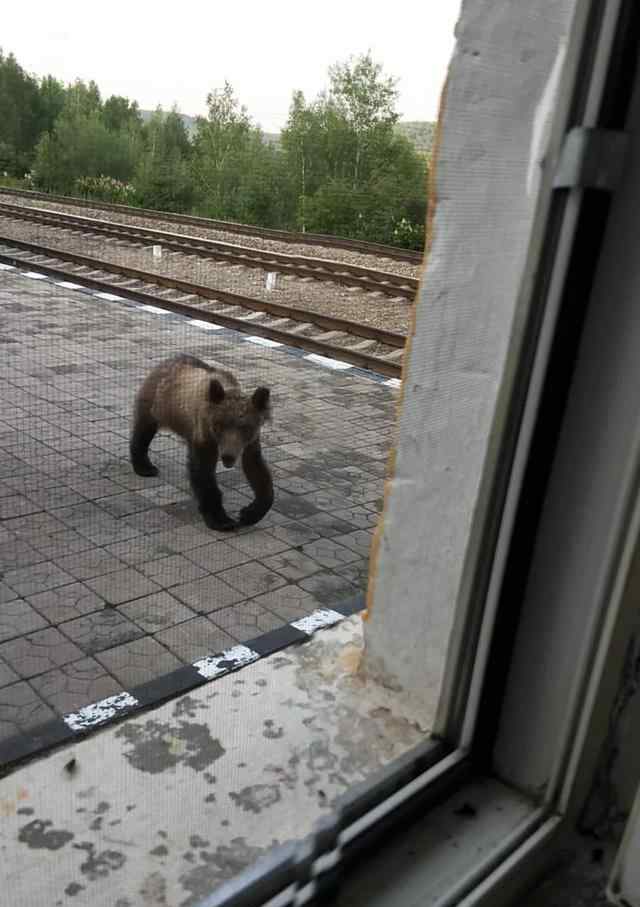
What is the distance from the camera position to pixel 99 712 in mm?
2430

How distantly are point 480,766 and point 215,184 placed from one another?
2788 mm

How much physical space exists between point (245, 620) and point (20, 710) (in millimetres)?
912

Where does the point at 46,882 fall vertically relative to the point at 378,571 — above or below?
below

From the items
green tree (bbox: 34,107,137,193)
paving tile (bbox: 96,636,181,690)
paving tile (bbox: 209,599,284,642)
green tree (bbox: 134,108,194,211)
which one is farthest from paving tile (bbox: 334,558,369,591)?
green tree (bbox: 34,107,137,193)

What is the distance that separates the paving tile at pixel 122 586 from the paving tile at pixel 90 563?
0.04 metres

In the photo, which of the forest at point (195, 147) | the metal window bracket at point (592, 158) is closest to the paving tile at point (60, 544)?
the forest at point (195, 147)

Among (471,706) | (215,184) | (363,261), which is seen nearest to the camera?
(471,706)

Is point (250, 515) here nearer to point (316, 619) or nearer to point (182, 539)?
point (182, 539)

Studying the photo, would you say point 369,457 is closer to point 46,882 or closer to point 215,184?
point 215,184

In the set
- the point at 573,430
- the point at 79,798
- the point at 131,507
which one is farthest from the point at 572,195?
the point at 131,507

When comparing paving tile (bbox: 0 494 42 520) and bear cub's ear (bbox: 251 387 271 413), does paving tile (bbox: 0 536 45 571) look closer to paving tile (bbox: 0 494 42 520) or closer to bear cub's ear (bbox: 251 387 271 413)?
paving tile (bbox: 0 494 42 520)

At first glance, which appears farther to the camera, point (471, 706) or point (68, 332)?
point (68, 332)

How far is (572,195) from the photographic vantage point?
972 mm

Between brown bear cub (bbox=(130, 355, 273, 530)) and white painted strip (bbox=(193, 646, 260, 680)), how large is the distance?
121 centimetres
